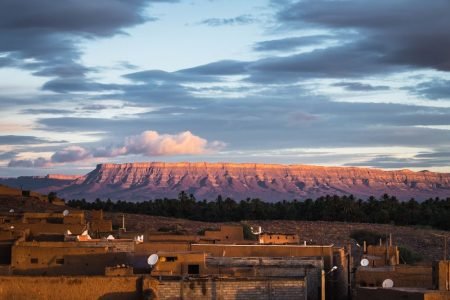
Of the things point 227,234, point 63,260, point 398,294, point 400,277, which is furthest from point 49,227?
point 398,294

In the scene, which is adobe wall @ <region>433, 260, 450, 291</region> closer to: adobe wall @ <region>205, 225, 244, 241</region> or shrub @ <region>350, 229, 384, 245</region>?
adobe wall @ <region>205, 225, 244, 241</region>

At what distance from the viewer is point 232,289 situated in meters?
27.1

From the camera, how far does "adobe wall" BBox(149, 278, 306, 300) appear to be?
2675 cm

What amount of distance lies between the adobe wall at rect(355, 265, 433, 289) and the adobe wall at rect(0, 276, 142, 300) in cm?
1060

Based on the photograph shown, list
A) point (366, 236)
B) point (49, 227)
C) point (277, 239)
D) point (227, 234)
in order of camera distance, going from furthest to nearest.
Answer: point (366, 236)
point (227, 234)
point (277, 239)
point (49, 227)

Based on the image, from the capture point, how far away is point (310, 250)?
37750mm

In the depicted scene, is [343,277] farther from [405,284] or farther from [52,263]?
[52,263]

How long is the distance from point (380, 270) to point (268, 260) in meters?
4.20

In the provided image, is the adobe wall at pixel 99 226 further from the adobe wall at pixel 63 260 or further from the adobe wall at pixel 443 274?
the adobe wall at pixel 443 274

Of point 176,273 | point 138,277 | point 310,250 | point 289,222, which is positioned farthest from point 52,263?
point 289,222

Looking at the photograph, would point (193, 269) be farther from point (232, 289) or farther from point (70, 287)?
point (70, 287)

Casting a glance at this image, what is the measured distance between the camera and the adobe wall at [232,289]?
1053 inches

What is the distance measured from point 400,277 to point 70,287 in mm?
12510

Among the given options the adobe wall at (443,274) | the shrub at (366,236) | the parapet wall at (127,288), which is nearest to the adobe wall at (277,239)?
the adobe wall at (443,274)
